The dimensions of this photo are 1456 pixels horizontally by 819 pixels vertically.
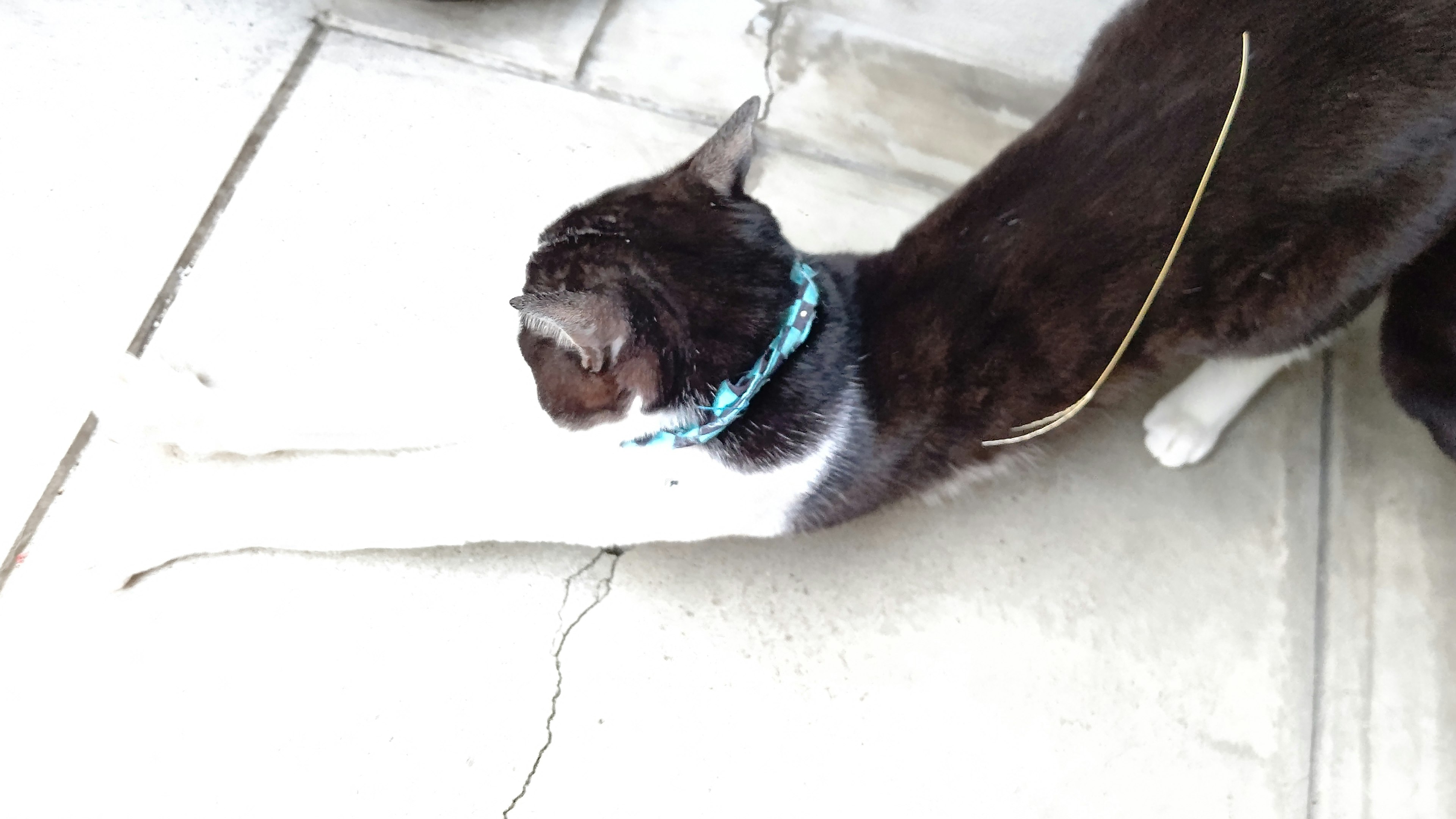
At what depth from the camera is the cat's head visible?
1133 mm

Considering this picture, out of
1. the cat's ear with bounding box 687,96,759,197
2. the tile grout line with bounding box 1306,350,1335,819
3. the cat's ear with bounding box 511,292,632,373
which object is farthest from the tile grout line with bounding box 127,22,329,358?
the tile grout line with bounding box 1306,350,1335,819

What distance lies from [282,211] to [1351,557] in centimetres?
238

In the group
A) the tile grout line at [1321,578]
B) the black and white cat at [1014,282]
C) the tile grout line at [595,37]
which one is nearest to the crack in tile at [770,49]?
the tile grout line at [595,37]

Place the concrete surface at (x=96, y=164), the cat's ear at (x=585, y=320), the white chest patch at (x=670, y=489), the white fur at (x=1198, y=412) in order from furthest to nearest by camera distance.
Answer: the white fur at (x=1198, y=412)
the concrete surface at (x=96, y=164)
the white chest patch at (x=670, y=489)
the cat's ear at (x=585, y=320)

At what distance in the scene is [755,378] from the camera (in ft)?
3.99

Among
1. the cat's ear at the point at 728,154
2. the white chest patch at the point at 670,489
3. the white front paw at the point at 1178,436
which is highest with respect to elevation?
the cat's ear at the point at 728,154

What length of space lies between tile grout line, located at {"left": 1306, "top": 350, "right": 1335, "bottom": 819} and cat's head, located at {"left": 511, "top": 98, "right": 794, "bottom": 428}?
1353 mm

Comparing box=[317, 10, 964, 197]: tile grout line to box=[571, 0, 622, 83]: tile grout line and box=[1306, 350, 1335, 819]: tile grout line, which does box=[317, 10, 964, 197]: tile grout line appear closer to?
box=[571, 0, 622, 83]: tile grout line

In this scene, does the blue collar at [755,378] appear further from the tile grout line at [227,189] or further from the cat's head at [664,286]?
the tile grout line at [227,189]

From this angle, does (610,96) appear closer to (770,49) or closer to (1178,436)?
(770,49)

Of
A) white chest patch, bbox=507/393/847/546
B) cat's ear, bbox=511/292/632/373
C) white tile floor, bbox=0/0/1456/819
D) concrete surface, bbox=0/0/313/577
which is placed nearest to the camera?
cat's ear, bbox=511/292/632/373

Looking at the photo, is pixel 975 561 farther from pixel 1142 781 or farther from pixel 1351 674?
pixel 1351 674

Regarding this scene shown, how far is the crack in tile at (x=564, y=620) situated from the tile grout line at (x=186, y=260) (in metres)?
0.94

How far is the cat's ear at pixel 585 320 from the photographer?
1.01m
